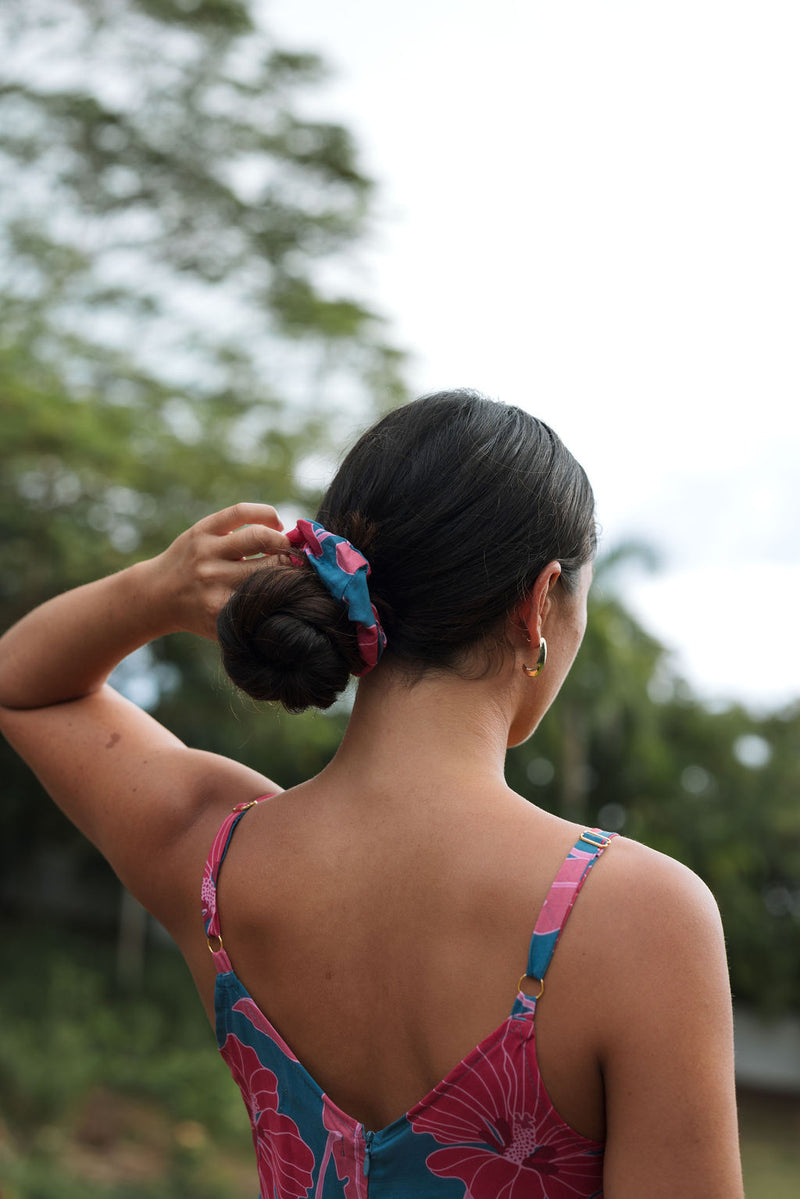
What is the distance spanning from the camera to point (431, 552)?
3.34 feet

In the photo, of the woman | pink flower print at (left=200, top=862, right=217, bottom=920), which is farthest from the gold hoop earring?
pink flower print at (left=200, top=862, right=217, bottom=920)

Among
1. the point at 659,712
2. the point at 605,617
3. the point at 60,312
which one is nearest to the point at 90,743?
the point at 60,312

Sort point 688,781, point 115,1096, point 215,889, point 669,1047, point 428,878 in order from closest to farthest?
point 669,1047, point 428,878, point 215,889, point 115,1096, point 688,781

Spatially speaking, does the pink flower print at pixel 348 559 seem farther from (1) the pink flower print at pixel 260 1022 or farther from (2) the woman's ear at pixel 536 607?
(1) the pink flower print at pixel 260 1022

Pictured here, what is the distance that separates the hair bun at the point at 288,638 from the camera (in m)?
1.03

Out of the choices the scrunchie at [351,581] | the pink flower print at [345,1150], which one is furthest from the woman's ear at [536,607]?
the pink flower print at [345,1150]

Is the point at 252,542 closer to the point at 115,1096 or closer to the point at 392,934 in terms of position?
the point at 392,934

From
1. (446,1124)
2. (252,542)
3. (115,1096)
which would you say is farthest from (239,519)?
(115,1096)

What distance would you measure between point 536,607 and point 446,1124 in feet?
1.51

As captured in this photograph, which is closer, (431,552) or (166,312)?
(431,552)

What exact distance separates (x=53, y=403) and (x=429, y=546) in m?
5.62

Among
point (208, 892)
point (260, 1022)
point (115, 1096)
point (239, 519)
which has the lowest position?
point (115, 1096)

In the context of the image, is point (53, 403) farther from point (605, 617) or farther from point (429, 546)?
point (429, 546)

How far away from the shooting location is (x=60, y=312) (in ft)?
25.3
